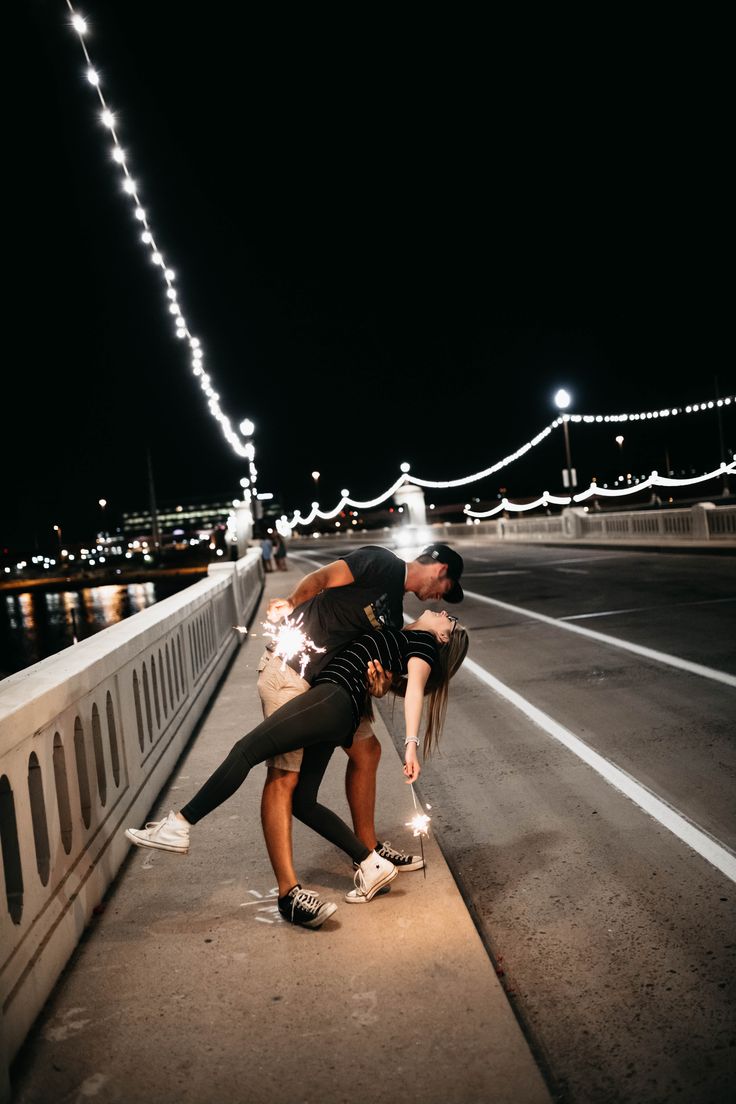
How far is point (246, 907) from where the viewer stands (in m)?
4.45

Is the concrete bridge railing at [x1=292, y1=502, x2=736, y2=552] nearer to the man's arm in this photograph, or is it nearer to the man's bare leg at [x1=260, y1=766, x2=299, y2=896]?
the man's arm

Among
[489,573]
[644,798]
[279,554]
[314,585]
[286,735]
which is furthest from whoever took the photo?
[279,554]

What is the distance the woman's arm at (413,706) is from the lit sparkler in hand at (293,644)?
1.47 ft

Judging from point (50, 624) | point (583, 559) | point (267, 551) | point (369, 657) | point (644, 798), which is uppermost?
point (369, 657)

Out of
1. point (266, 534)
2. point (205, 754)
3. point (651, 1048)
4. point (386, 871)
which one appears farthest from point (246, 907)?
point (266, 534)

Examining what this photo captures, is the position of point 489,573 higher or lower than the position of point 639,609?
lower

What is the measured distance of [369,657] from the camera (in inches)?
168

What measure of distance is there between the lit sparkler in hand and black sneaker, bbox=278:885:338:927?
3.20ft

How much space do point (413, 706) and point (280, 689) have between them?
649 mm

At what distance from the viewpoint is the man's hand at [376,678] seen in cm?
427

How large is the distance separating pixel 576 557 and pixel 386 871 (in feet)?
92.7

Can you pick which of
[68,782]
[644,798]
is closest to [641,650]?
[644,798]

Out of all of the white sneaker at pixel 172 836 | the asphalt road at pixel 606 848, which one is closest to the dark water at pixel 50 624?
the asphalt road at pixel 606 848

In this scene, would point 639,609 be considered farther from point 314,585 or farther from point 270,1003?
point 270,1003
